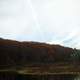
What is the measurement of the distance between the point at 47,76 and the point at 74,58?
112 centimetres

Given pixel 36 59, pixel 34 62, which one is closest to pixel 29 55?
pixel 36 59

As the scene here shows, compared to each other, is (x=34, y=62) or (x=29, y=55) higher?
(x=29, y=55)

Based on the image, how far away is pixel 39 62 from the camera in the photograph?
25.2 ft

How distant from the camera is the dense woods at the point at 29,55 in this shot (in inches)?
301

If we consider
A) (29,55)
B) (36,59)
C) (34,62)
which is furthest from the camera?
(29,55)

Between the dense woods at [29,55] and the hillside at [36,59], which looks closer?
the hillside at [36,59]

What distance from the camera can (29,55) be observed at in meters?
7.93

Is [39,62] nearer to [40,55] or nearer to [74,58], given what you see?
[40,55]

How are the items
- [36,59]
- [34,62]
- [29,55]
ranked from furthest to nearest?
[29,55] < [36,59] < [34,62]

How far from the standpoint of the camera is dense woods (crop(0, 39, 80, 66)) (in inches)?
301

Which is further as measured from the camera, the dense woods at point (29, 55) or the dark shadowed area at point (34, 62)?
the dense woods at point (29, 55)

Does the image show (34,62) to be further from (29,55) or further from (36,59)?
(29,55)

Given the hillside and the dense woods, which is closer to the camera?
the hillside

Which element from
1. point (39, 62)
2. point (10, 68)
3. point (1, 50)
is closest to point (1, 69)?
point (10, 68)
